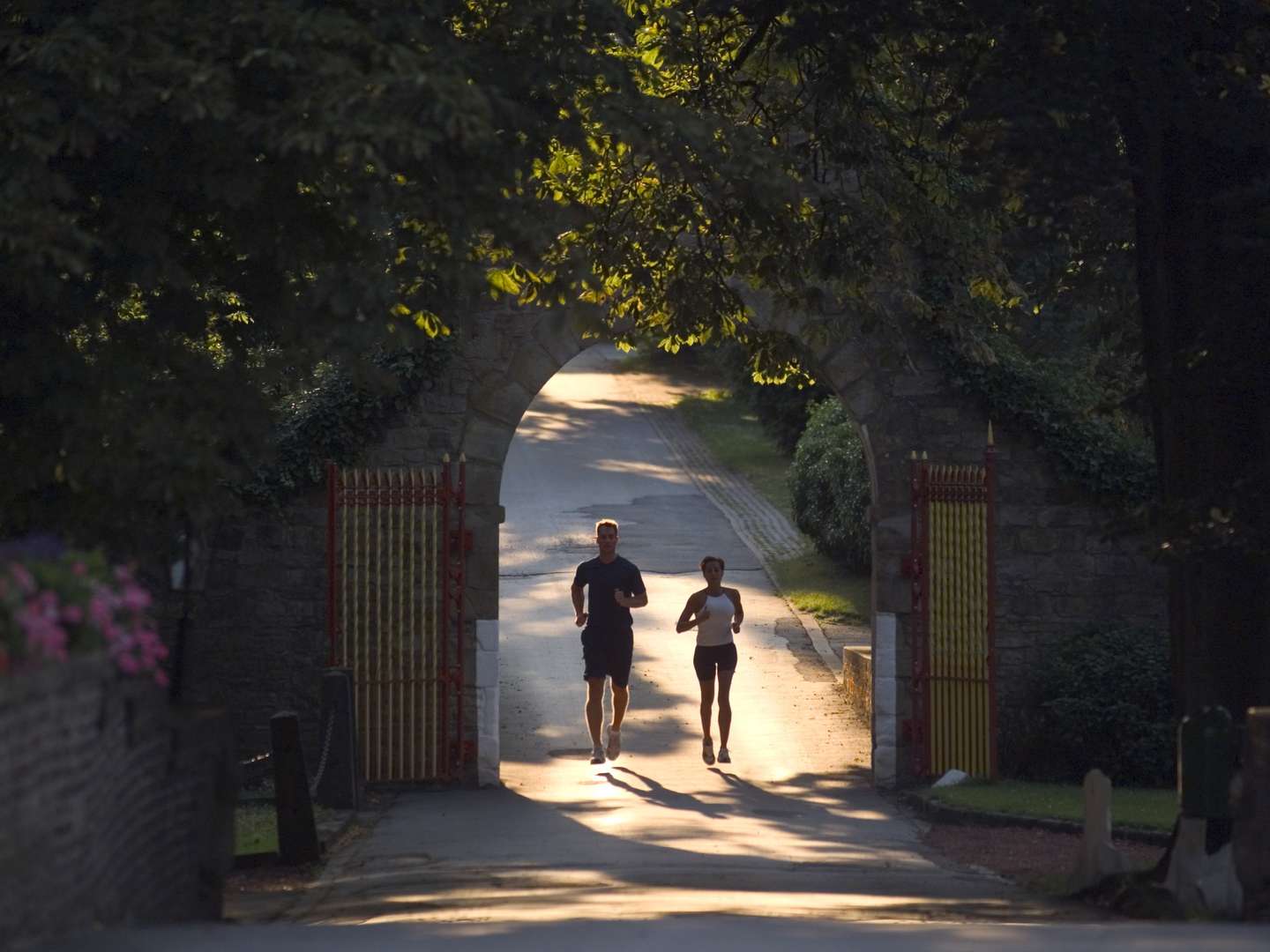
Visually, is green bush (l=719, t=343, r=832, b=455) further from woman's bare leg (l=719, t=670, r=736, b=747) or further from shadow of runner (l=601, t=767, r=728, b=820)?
shadow of runner (l=601, t=767, r=728, b=820)

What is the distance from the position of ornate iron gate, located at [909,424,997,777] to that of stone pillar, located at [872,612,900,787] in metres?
0.20

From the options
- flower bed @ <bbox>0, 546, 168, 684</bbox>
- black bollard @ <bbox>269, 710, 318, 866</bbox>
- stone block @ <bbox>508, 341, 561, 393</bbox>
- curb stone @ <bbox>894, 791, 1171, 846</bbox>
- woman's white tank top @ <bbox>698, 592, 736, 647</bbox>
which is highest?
stone block @ <bbox>508, 341, 561, 393</bbox>

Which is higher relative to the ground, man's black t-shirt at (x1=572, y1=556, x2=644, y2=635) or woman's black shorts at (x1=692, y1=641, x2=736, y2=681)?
man's black t-shirt at (x1=572, y1=556, x2=644, y2=635)

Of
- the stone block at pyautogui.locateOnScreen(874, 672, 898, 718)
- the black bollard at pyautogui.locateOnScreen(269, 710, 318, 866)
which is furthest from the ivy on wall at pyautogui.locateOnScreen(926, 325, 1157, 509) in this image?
the black bollard at pyautogui.locateOnScreen(269, 710, 318, 866)

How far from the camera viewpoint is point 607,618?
13.8 metres

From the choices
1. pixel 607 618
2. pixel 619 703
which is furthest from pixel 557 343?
pixel 619 703

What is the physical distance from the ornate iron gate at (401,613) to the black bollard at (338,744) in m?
1.02

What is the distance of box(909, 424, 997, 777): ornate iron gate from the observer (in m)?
13.4

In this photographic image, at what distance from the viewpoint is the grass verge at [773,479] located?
70.3 ft

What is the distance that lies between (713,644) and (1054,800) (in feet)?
9.87

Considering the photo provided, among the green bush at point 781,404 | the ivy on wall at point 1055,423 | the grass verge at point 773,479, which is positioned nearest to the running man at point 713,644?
the ivy on wall at point 1055,423

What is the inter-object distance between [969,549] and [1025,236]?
4.64 meters

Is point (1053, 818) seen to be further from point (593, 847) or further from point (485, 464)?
point (485, 464)

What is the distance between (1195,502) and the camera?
823 cm
